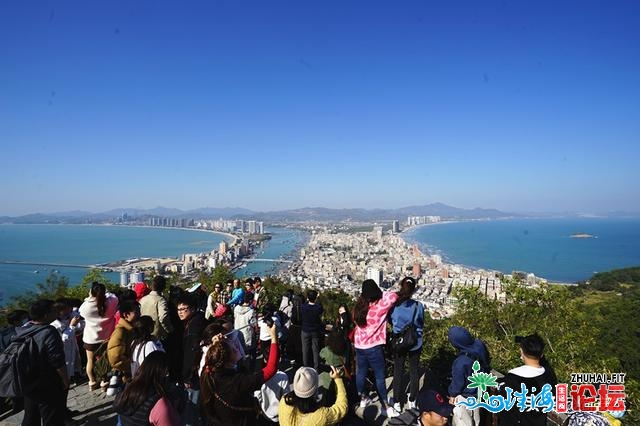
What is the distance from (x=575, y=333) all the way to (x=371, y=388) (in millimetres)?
4147

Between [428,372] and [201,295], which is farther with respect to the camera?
[201,295]

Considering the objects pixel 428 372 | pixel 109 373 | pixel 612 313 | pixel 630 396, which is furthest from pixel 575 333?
pixel 612 313

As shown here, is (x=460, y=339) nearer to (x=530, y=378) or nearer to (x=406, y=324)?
(x=530, y=378)

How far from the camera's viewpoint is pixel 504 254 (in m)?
57.1

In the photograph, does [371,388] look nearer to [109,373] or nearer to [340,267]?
[109,373]

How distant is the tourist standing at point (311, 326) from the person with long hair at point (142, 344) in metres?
1.54

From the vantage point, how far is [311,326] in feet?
11.4

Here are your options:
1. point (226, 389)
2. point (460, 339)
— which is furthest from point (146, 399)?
point (460, 339)

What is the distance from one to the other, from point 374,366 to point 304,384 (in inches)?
49.6

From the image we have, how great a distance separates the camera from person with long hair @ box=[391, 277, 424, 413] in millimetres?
2766

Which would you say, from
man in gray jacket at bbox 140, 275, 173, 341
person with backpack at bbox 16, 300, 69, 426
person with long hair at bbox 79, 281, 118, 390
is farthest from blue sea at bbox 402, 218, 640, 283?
person with backpack at bbox 16, 300, 69, 426

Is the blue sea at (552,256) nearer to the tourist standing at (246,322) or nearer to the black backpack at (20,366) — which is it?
the tourist standing at (246,322)

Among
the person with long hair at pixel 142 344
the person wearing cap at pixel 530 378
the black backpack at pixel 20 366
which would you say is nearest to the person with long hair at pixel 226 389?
the person with long hair at pixel 142 344

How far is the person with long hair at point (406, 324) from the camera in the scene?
2766 millimetres
